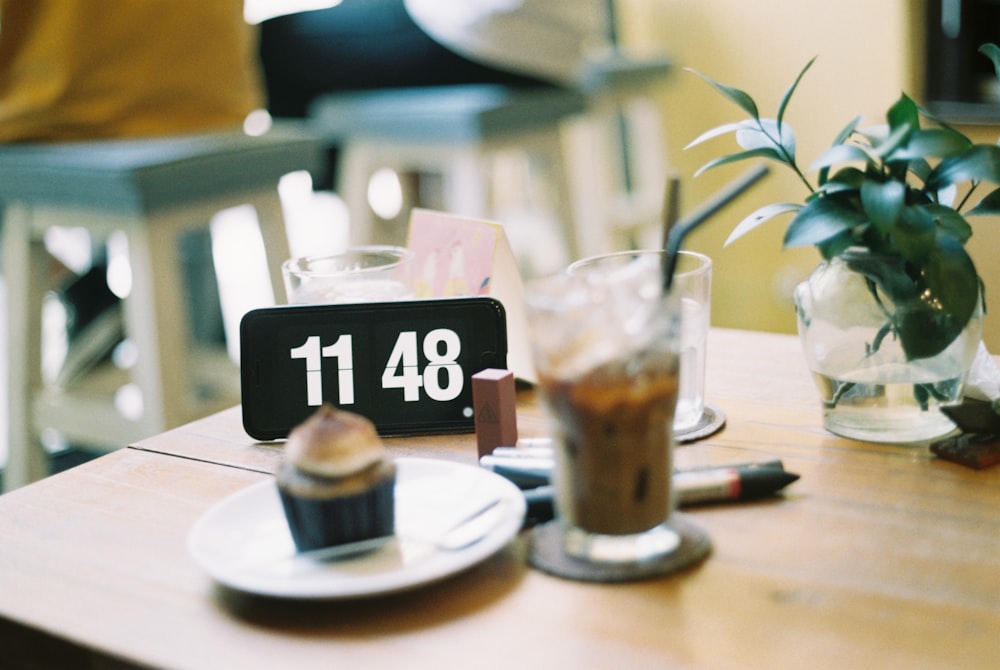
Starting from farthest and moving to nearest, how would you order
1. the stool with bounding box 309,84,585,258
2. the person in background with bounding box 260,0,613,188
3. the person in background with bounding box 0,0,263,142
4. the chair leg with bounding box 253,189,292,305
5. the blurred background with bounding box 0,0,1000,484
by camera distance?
the blurred background with bounding box 0,0,1000,484
the person in background with bounding box 260,0,613,188
the stool with bounding box 309,84,585,258
the chair leg with bounding box 253,189,292,305
the person in background with bounding box 0,0,263,142

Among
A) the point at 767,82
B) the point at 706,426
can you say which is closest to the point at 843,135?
the point at 706,426

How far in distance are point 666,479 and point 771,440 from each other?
0.24 meters

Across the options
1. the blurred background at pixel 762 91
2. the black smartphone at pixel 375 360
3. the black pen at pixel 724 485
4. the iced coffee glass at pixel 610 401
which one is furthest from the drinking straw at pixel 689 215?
the blurred background at pixel 762 91

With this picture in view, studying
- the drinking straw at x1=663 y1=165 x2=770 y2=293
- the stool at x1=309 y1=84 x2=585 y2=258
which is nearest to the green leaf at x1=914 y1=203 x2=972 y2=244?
the drinking straw at x1=663 y1=165 x2=770 y2=293

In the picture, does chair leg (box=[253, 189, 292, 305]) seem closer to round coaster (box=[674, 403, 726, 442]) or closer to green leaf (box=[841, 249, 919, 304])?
round coaster (box=[674, 403, 726, 442])

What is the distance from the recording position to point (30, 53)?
1.69 metres

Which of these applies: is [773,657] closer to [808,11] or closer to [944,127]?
[944,127]

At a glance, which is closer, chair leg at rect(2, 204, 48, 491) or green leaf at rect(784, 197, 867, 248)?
green leaf at rect(784, 197, 867, 248)

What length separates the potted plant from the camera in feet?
2.48

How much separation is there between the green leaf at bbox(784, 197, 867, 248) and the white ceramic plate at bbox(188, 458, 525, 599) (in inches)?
10.8

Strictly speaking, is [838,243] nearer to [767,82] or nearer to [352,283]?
[352,283]

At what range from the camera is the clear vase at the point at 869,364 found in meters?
0.82

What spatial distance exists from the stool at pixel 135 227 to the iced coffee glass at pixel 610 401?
1070 mm

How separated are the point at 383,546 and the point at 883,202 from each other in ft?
1.33
